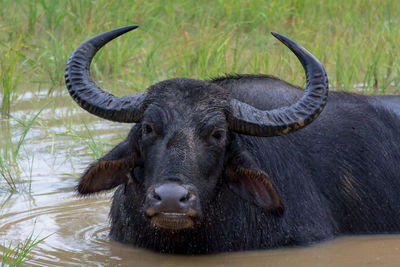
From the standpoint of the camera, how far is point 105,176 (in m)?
4.78

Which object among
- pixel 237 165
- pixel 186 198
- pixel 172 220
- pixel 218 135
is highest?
pixel 218 135

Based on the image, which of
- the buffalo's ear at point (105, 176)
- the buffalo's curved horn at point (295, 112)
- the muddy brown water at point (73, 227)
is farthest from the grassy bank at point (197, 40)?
the buffalo's curved horn at point (295, 112)

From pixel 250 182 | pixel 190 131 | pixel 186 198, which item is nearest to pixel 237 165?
pixel 250 182

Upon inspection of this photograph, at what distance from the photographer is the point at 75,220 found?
214 inches

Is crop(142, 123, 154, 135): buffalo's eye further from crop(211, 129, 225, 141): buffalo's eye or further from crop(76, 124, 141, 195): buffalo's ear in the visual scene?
crop(211, 129, 225, 141): buffalo's eye

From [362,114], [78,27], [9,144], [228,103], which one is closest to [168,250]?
[228,103]

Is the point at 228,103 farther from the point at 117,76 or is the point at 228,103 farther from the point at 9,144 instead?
the point at 117,76

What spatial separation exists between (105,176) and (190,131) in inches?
27.5

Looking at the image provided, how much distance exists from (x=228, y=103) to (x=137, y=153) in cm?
59

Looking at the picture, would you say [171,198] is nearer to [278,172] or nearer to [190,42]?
[278,172]

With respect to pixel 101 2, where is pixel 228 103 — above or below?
below

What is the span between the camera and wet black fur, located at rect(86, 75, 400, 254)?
448cm

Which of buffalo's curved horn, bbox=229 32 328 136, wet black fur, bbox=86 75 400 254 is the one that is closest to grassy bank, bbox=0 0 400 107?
wet black fur, bbox=86 75 400 254

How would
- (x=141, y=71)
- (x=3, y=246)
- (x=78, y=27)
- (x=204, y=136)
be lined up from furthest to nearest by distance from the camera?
(x=78, y=27) < (x=141, y=71) < (x=3, y=246) < (x=204, y=136)
